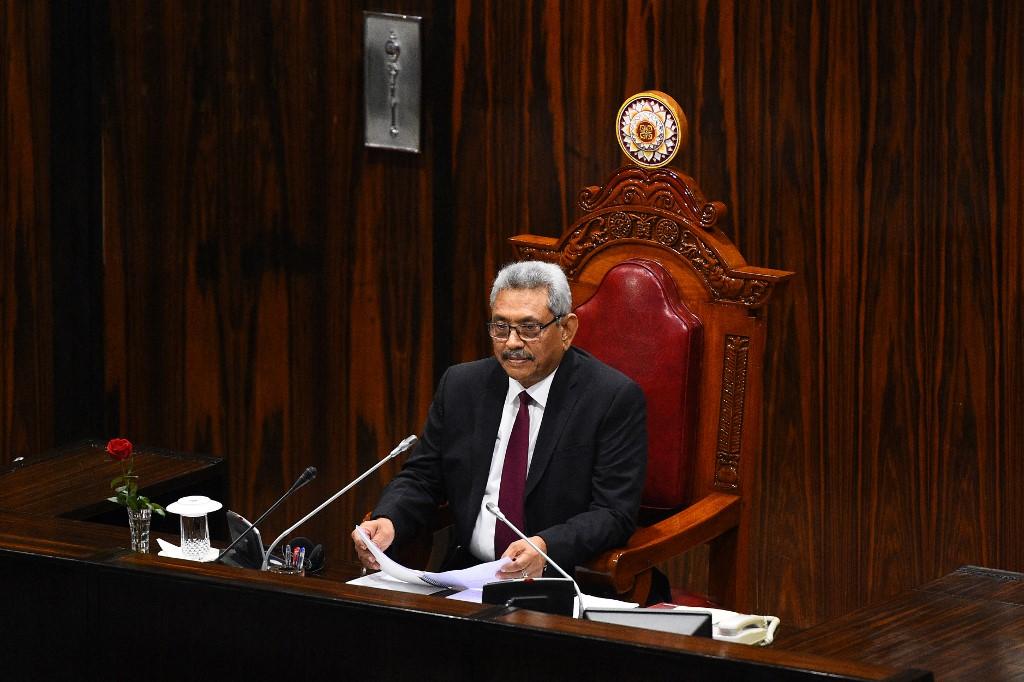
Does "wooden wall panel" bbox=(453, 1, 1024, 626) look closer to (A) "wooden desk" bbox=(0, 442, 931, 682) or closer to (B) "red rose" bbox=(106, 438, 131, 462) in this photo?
(B) "red rose" bbox=(106, 438, 131, 462)

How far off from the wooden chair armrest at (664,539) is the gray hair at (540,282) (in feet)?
1.48

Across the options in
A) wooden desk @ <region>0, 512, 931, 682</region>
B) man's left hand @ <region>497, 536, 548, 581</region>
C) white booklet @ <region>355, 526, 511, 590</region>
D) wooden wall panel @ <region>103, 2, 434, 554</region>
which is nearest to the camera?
wooden desk @ <region>0, 512, 931, 682</region>

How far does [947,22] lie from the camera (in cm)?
371

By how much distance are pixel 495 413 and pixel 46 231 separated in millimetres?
2125

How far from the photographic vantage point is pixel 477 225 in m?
4.41

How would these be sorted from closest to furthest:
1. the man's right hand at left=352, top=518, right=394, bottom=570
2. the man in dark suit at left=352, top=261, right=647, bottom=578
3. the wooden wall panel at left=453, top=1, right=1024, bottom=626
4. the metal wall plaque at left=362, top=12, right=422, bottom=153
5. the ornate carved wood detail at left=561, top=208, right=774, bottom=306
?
the man's right hand at left=352, top=518, right=394, bottom=570 < the man in dark suit at left=352, top=261, right=647, bottom=578 < the ornate carved wood detail at left=561, top=208, right=774, bottom=306 < the wooden wall panel at left=453, top=1, right=1024, bottom=626 < the metal wall plaque at left=362, top=12, right=422, bottom=153

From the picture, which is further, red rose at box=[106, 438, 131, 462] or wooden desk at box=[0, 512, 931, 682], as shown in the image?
red rose at box=[106, 438, 131, 462]

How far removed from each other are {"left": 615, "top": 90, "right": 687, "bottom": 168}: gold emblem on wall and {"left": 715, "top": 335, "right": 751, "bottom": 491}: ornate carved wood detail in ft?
1.29

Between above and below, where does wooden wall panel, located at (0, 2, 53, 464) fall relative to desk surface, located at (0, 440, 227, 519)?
above

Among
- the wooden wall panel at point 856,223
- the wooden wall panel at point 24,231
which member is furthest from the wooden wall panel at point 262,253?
the wooden wall panel at point 856,223

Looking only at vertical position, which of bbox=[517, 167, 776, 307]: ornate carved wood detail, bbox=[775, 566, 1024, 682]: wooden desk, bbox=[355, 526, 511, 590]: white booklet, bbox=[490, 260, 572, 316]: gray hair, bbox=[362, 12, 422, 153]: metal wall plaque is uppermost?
bbox=[362, 12, 422, 153]: metal wall plaque

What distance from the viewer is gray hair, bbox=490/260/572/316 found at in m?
3.07

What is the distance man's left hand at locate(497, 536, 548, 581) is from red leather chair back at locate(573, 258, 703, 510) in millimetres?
456

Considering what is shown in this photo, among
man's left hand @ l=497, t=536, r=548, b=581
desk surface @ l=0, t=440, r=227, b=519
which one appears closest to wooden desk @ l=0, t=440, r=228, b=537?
desk surface @ l=0, t=440, r=227, b=519
